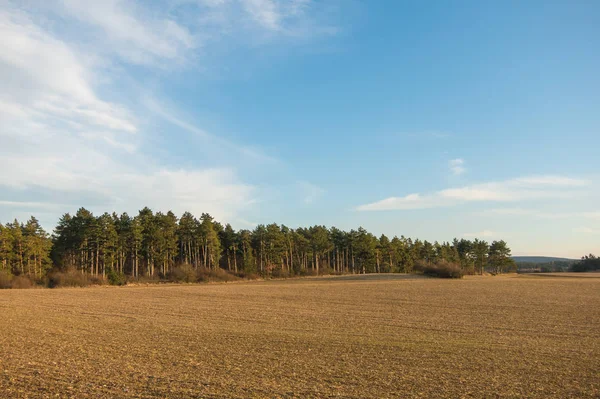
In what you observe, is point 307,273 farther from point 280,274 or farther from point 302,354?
point 302,354

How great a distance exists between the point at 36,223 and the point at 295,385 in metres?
82.2

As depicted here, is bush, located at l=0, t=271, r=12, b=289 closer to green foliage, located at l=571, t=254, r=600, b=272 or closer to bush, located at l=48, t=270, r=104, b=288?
bush, located at l=48, t=270, r=104, b=288

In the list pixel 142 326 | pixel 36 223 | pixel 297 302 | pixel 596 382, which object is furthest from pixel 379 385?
pixel 36 223

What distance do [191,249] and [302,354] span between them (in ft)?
286

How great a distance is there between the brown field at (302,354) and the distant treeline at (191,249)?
43.8m

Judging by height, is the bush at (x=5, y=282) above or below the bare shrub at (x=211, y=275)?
above

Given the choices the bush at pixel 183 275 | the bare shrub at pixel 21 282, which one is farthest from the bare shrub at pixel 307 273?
the bare shrub at pixel 21 282

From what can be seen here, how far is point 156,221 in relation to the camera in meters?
83.2

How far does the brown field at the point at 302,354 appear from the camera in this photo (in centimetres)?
887

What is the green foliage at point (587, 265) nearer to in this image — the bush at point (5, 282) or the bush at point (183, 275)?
the bush at point (183, 275)

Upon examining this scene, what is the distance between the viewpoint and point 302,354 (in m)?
12.5

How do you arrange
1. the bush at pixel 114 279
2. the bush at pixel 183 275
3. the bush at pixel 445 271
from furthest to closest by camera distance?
the bush at pixel 183 275 → the bush at pixel 445 271 → the bush at pixel 114 279


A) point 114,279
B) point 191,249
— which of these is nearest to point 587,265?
point 191,249

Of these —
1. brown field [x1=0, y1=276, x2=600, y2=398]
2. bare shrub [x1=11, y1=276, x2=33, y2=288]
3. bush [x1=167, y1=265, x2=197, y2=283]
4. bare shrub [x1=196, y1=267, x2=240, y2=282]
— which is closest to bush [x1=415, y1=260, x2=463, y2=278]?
bare shrub [x1=196, y1=267, x2=240, y2=282]
